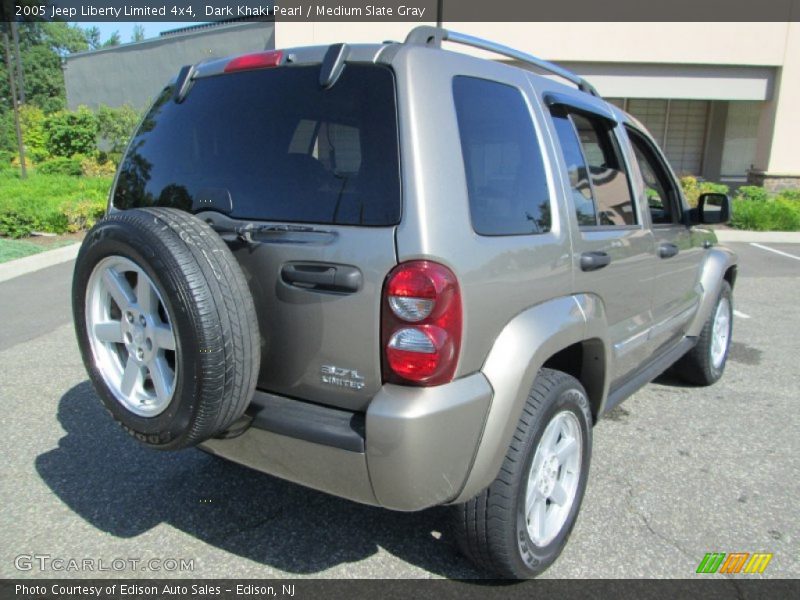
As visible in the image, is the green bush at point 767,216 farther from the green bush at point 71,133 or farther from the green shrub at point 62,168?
the green bush at point 71,133

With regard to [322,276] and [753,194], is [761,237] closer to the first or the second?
[753,194]

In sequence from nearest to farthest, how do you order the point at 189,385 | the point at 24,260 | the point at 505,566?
the point at 189,385
the point at 505,566
the point at 24,260

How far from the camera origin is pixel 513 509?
2230mm

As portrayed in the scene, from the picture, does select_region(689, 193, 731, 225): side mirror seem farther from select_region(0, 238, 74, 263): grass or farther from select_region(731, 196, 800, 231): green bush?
select_region(731, 196, 800, 231): green bush

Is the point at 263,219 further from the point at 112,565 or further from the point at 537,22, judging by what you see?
the point at 537,22

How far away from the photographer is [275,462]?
217 centimetres

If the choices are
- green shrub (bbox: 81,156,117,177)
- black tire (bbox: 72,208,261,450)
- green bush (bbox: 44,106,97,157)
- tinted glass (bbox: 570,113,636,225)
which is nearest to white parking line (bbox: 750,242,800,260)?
tinted glass (bbox: 570,113,636,225)

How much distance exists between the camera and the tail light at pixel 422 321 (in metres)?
1.93

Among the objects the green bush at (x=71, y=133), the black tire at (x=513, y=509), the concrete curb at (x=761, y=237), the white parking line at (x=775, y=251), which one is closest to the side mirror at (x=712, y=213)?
the black tire at (x=513, y=509)

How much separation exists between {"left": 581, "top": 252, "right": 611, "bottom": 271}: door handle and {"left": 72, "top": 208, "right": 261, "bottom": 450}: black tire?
4.51ft

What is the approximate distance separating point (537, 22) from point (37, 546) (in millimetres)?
14397

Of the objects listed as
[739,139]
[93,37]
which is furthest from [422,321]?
[93,37]

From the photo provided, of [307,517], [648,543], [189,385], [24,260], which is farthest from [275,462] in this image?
[24,260]

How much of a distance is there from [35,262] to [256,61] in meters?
7.90
